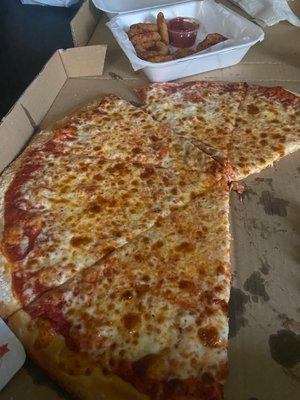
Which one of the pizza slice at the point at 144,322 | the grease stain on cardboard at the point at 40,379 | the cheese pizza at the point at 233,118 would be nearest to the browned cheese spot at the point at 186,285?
the pizza slice at the point at 144,322

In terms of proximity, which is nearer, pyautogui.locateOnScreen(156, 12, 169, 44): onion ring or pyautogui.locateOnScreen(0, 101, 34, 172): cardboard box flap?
pyautogui.locateOnScreen(0, 101, 34, 172): cardboard box flap

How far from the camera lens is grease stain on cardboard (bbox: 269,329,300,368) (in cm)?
160

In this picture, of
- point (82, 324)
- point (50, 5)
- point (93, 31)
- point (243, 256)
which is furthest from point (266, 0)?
point (82, 324)

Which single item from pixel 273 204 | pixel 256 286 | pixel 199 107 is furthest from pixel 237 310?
pixel 199 107

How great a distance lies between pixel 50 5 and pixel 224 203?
11.4 feet

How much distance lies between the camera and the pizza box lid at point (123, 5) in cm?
349

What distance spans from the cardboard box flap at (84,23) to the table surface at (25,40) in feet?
1.23

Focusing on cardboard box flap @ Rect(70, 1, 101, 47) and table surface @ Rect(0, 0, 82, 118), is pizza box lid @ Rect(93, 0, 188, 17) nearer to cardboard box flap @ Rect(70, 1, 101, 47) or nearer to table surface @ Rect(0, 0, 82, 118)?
cardboard box flap @ Rect(70, 1, 101, 47)

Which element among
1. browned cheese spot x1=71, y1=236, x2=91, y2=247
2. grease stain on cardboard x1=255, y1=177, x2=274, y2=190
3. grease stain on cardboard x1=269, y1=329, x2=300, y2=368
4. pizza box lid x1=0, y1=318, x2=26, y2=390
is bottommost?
grease stain on cardboard x1=269, y1=329, x2=300, y2=368

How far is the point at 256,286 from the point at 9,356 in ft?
3.78

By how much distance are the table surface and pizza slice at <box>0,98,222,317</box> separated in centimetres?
137

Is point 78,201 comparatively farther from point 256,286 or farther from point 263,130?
point 263,130

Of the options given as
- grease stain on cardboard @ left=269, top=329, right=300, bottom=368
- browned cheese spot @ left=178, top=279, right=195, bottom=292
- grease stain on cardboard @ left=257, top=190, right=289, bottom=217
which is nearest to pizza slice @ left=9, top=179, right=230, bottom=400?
browned cheese spot @ left=178, top=279, right=195, bottom=292

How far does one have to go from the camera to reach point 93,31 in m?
3.71
